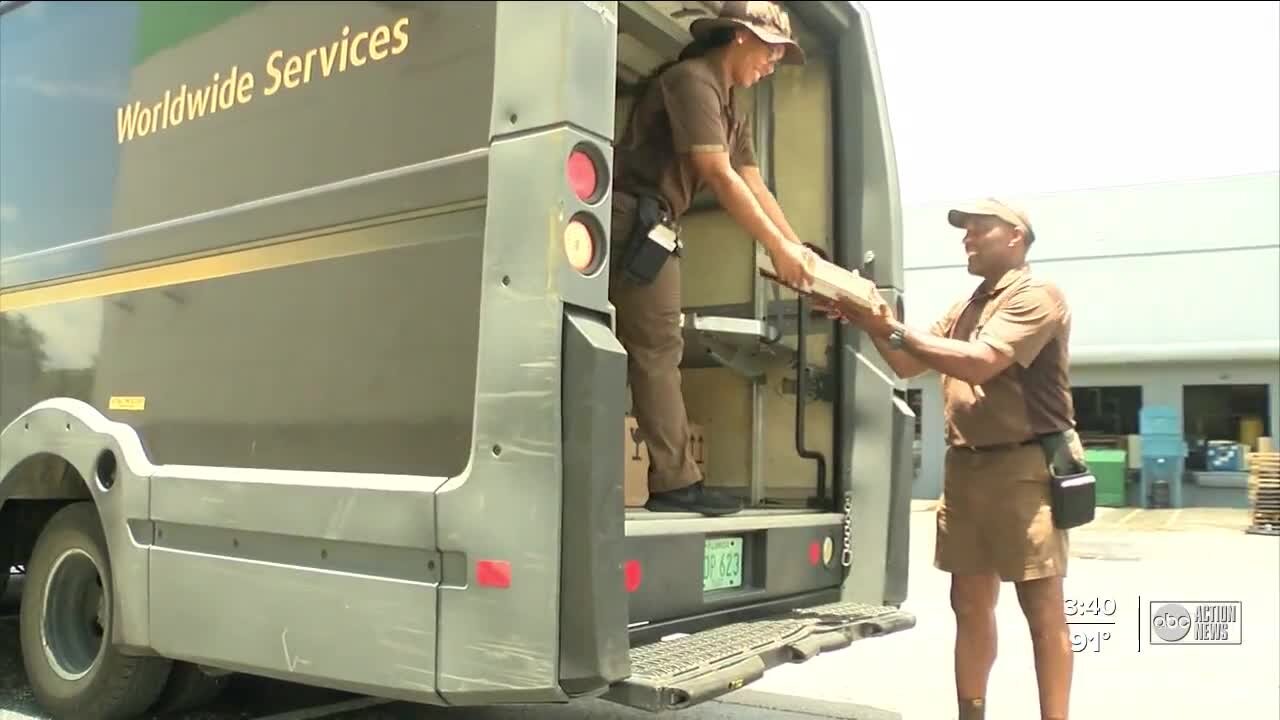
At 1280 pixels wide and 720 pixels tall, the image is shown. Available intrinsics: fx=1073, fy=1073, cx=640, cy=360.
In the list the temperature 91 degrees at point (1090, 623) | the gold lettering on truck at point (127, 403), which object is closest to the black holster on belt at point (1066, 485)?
the temperature 91 degrees at point (1090, 623)

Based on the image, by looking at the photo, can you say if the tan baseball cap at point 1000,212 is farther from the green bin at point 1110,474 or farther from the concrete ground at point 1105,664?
the green bin at point 1110,474

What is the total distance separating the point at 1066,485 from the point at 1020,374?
1.47ft

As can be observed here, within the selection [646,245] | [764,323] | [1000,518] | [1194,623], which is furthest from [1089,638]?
[646,245]

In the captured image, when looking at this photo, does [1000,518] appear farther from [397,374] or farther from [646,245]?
[397,374]

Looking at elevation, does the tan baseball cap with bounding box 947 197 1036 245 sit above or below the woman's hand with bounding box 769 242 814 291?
above

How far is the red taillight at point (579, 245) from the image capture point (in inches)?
106

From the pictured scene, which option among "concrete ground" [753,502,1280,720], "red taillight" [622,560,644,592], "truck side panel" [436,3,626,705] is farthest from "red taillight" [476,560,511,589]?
"concrete ground" [753,502,1280,720]

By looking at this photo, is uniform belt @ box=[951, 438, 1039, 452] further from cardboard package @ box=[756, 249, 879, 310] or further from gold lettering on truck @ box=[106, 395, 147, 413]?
gold lettering on truck @ box=[106, 395, 147, 413]

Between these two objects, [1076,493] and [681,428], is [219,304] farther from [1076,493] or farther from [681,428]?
[1076,493]

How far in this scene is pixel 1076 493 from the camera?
382 cm

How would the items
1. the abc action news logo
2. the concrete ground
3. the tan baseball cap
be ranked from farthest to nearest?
the abc action news logo
the concrete ground
the tan baseball cap

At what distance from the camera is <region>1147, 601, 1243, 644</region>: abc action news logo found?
743cm

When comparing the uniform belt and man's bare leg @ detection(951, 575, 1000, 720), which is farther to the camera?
man's bare leg @ detection(951, 575, 1000, 720)

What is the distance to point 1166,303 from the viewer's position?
21281 millimetres
